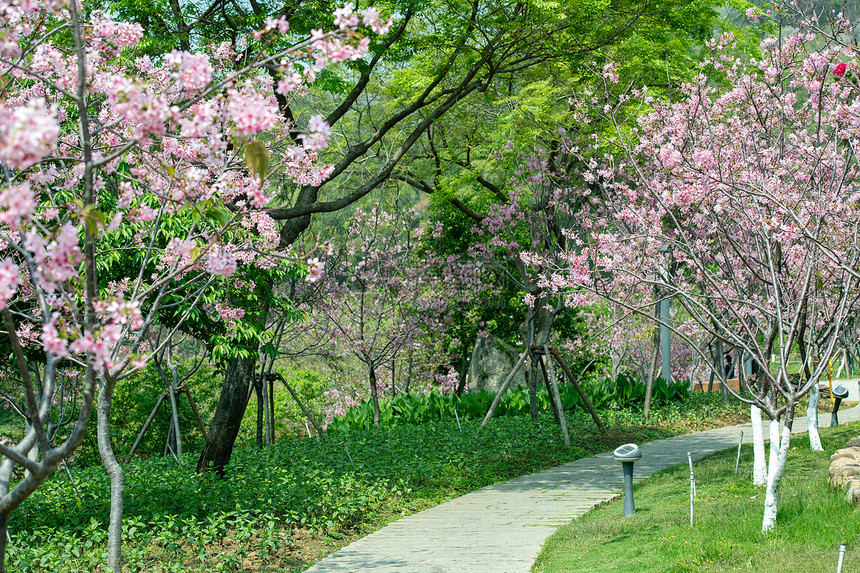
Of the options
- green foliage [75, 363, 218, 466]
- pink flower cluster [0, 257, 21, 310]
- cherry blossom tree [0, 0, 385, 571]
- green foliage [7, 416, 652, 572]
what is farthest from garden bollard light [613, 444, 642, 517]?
green foliage [75, 363, 218, 466]

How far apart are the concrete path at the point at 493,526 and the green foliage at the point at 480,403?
14.0ft

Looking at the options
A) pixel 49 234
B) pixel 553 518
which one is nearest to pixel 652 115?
pixel 553 518

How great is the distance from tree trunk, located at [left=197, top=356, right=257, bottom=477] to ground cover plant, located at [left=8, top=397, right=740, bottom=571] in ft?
1.03

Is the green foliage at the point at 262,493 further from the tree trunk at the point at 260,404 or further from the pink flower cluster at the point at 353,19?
the pink flower cluster at the point at 353,19

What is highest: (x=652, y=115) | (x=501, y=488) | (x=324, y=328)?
(x=652, y=115)

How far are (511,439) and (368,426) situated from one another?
3.48 metres

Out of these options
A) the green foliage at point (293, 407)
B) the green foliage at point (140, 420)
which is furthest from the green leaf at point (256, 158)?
the green foliage at point (293, 407)

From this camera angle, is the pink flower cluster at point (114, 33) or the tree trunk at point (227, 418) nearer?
the pink flower cluster at point (114, 33)

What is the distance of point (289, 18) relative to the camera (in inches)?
337

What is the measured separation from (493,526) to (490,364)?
11.9 m

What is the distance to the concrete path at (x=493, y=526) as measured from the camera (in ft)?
18.6

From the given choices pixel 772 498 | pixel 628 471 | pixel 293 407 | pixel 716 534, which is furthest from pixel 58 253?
pixel 293 407

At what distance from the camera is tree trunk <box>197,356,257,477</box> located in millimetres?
8898

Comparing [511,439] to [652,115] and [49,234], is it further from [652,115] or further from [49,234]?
[49,234]
